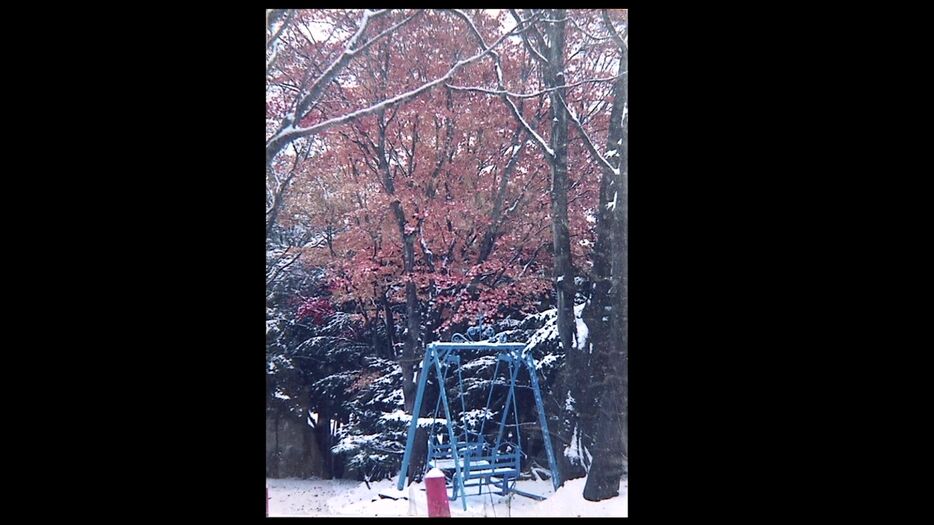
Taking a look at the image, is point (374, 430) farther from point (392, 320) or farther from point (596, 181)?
point (596, 181)

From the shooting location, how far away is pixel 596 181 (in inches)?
179

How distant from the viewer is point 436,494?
4398 millimetres

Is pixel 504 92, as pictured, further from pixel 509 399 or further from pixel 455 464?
pixel 455 464

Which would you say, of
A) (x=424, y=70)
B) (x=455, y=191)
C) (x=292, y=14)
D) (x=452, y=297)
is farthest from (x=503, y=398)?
(x=292, y=14)

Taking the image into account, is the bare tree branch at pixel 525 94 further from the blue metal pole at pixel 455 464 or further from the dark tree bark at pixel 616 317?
the blue metal pole at pixel 455 464

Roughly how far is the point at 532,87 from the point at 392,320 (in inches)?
63.8

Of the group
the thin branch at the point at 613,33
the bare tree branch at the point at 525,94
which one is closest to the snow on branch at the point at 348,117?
the bare tree branch at the point at 525,94

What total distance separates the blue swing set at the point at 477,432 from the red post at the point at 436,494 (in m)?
0.04

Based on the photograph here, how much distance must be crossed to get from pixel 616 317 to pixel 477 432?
1071 millimetres

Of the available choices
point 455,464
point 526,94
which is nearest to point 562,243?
point 526,94

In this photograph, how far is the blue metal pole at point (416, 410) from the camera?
4430 millimetres

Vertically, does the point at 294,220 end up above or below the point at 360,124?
below

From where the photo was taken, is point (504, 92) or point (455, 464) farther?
point (504, 92)

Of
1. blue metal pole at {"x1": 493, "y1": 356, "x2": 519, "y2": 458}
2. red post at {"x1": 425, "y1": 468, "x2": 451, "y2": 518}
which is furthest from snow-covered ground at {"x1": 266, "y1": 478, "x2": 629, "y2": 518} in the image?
blue metal pole at {"x1": 493, "y1": 356, "x2": 519, "y2": 458}
